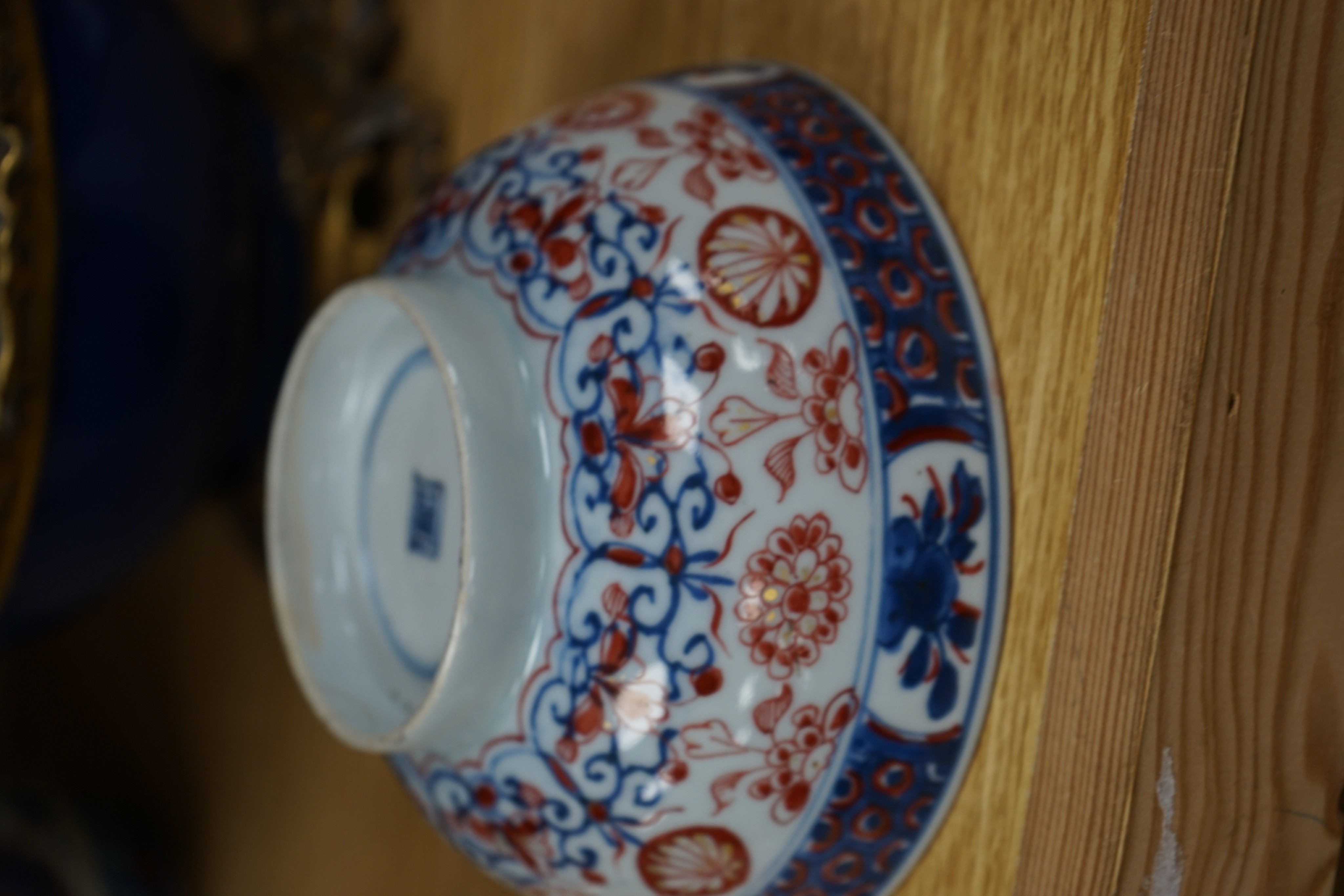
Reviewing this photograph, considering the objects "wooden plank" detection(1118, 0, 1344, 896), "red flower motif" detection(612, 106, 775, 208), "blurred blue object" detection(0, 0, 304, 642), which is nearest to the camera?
"wooden plank" detection(1118, 0, 1344, 896)

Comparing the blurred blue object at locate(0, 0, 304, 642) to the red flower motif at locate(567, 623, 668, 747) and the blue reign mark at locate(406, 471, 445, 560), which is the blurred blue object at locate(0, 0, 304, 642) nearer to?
the blue reign mark at locate(406, 471, 445, 560)

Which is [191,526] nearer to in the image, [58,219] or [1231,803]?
[58,219]

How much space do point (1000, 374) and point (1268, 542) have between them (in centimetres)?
13

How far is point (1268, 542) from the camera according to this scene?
1.33 feet

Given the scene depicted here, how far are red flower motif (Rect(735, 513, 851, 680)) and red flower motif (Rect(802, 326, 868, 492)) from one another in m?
0.02

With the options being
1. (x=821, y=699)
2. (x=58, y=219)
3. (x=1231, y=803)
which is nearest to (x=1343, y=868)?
(x=1231, y=803)

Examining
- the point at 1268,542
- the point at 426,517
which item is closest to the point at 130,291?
the point at 426,517

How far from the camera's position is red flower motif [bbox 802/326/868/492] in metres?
0.46

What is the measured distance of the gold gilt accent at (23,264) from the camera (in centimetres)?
57

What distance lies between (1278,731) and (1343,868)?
10cm

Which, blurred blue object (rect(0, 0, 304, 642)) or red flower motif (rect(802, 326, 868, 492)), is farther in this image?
blurred blue object (rect(0, 0, 304, 642))

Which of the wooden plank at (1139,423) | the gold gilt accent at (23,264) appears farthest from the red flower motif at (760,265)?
the gold gilt accent at (23,264)

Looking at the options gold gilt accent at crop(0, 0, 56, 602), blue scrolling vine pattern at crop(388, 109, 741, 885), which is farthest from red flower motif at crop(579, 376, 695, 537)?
gold gilt accent at crop(0, 0, 56, 602)

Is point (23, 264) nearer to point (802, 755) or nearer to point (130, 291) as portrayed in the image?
point (130, 291)
